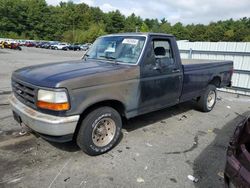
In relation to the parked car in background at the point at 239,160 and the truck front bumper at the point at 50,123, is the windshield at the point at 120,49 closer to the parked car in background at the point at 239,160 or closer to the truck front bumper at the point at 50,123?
the truck front bumper at the point at 50,123

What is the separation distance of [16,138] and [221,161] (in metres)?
3.77

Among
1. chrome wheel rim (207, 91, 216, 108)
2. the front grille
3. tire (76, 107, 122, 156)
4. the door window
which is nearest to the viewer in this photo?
the front grille

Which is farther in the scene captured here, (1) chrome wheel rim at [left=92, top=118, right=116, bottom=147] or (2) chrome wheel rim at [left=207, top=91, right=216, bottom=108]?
(2) chrome wheel rim at [left=207, top=91, right=216, bottom=108]

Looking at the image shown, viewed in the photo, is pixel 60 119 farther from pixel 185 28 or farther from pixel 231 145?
pixel 185 28

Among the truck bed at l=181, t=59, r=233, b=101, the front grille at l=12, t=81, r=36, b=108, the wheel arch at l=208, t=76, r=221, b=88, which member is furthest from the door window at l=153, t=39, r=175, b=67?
the front grille at l=12, t=81, r=36, b=108

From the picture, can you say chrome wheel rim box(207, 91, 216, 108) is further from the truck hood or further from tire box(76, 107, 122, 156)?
tire box(76, 107, 122, 156)

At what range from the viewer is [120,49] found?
4.64 meters

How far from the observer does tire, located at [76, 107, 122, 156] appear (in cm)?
363

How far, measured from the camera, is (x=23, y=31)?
8219 centimetres

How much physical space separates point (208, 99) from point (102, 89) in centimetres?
406

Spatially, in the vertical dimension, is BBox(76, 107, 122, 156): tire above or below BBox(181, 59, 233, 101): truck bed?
below

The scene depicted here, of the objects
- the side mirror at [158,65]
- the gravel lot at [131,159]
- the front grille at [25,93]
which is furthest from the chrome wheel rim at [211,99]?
Answer: the front grille at [25,93]

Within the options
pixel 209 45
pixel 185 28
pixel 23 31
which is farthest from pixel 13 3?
pixel 209 45

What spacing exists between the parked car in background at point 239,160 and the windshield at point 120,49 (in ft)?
7.92
